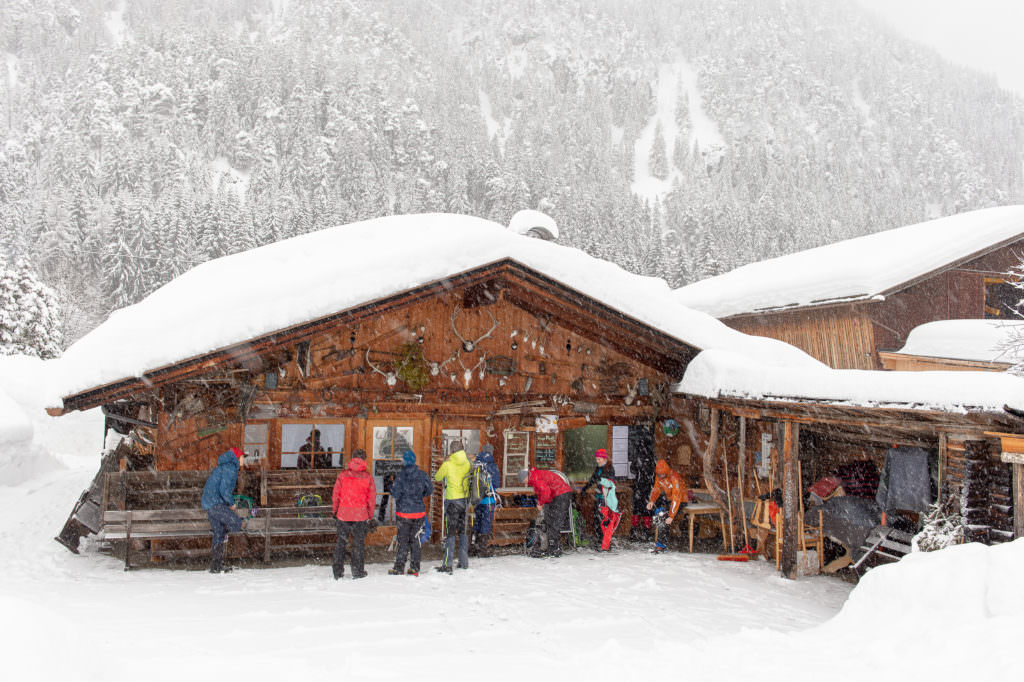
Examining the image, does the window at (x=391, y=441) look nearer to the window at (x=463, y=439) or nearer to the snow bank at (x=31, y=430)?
the window at (x=463, y=439)

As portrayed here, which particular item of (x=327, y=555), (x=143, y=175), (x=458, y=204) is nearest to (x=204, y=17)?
(x=143, y=175)

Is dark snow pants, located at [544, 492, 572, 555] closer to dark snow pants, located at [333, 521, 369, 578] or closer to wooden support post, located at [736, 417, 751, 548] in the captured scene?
wooden support post, located at [736, 417, 751, 548]

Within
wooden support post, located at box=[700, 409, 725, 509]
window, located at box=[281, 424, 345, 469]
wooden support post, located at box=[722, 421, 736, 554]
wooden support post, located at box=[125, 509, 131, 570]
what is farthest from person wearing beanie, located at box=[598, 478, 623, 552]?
wooden support post, located at box=[125, 509, 131, 570]

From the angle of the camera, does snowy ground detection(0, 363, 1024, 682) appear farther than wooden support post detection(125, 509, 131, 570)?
No

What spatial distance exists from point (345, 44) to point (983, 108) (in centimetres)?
15331

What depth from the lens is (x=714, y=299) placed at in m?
25.0

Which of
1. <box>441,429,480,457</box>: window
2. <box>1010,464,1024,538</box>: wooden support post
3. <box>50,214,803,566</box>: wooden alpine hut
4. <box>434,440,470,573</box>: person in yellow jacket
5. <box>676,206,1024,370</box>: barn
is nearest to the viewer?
<box>1010,464,1024,538</box>: wooden support post

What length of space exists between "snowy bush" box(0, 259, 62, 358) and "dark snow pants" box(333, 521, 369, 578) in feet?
108

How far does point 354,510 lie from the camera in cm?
917

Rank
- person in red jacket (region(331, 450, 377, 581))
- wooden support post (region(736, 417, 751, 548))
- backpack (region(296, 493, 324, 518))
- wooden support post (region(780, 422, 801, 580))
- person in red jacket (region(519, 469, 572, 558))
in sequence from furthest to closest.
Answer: wooden support post (region(736, 417, 751, 548))
person in red jacket (region(519, 469, 572, 558))
backpack (region(296, 493, 324, 518))
wooden support post (region(780, 422, 801, 580))
person in red jacket (region(331, 450, 377, 581))

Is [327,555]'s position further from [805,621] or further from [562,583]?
[805,621]

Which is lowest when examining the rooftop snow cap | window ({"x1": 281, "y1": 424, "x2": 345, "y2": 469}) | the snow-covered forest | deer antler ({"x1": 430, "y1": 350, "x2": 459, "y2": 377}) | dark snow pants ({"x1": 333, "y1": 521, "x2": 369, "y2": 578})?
dark snow pants ({"x1": 333, "y1": 521, "x2": 369, "y2": 578})

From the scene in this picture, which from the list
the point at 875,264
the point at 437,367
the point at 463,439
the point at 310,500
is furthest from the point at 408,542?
the point at 875,264

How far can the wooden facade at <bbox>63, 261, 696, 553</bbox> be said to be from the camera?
1038 cm
